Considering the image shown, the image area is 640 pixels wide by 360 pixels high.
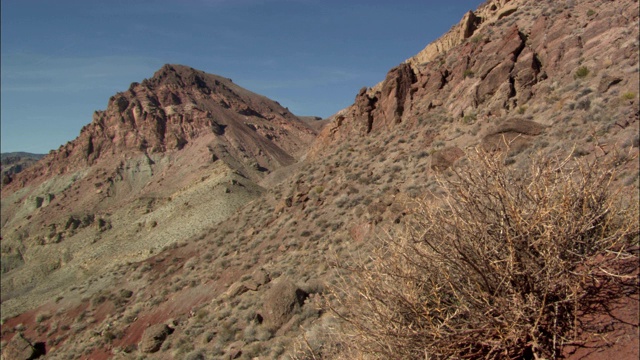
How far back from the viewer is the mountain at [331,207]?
11.8m

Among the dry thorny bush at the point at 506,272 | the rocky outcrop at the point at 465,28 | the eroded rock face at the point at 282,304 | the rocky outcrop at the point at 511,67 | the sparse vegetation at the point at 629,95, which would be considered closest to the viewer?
the dry thorny bush at the point at 506,272

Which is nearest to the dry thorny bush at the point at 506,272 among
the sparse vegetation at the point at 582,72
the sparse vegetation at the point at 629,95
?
the sparse vegetation at the point at 629,95

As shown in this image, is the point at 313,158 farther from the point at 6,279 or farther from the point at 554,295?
the point at 6,279

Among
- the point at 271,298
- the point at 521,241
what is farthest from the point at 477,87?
the point at 521,241

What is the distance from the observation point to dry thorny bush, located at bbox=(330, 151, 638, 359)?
11.0 feet

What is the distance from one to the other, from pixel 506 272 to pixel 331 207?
Result: 16670 mm

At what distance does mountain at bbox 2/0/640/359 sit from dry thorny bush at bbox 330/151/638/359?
1.11 ft

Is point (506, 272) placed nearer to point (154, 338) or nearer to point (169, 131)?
point (154, 338)

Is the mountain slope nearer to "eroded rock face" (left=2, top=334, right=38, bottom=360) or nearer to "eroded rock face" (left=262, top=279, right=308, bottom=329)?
"eroded rock face" (left=2, top=334, right=38, bottom=360)

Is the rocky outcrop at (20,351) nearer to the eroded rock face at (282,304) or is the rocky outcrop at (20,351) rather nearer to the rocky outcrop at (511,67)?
the eroded rock face at (282,304)

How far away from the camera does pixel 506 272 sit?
334 cm

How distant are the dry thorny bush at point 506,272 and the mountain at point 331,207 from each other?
13.3 inches

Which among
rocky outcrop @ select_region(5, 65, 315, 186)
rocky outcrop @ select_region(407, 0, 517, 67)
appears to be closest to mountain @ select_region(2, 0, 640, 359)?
rocky outcrop @ select_region(407, 0, 517, 67)

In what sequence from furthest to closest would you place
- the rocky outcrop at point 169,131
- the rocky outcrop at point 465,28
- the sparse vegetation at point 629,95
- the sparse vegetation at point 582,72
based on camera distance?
the rocky outcrop at point 169,131
the rocky outcrop at point 465,28
the sparse vegetation at point 582,72
the sparse vegetation at point 629,95
